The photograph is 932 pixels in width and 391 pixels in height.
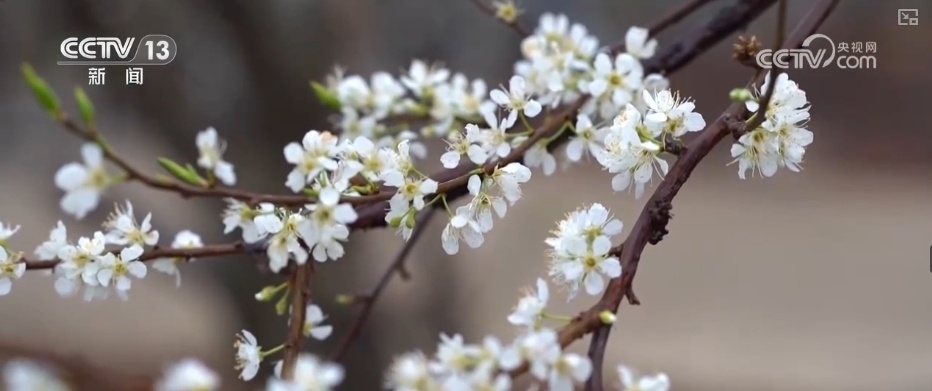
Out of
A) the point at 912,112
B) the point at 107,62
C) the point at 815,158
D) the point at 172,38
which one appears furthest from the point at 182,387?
the point at 815,158

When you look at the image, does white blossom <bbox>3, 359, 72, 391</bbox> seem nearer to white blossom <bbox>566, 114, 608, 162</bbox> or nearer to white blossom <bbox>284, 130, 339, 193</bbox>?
white blossom <bbox>284, 130, 339, 193</bbox>

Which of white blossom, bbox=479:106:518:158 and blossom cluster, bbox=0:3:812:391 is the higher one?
white blossom, bbox=479:106:518:158

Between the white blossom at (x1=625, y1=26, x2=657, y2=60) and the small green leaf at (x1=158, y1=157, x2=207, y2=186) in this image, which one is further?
the white blossom at (x1=625, y1=26, x2=657, y2=60)

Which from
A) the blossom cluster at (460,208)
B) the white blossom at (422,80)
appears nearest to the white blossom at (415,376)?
the blossom cluster at (460,208)

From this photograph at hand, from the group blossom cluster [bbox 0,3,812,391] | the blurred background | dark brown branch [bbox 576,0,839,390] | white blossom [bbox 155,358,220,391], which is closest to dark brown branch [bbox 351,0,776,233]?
blossom cluster [bbox 0,3,812,391]

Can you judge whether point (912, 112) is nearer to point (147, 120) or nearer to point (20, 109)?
point (147, 120)

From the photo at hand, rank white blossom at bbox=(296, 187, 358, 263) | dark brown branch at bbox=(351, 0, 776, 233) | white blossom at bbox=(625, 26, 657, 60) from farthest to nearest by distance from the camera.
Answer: white blossom at bbox=(625, 26, 657, 60)
dark brown branch at bbox=(351, 0, 776, 233)
white blossom at bbox=(296, 187, 358, 263)

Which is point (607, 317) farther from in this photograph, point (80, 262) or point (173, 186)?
point (80, 262)
